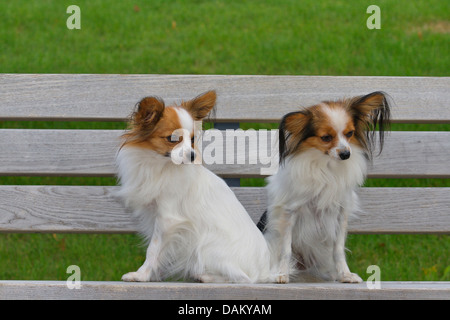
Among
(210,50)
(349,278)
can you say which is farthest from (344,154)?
(210,50)

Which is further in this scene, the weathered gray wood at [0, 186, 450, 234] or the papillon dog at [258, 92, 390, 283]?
the weathered gray wood at [0, 186, 450, 234]

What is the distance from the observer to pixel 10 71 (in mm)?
4426

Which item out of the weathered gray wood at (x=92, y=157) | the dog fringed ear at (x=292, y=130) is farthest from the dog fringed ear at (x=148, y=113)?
the weathered gray wood at (x=92, y=157)

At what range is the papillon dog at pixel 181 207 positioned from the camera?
249 centimetres

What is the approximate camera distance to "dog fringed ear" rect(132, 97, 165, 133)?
2.46 meters

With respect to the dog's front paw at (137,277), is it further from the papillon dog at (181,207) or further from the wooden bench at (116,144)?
the wooden bench at (116,144)

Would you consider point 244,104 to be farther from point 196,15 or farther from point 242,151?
point 196,15

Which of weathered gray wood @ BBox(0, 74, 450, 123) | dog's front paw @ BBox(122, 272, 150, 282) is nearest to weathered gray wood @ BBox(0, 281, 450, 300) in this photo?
dog's front paw @ BBox(122, 272, 150, 282)

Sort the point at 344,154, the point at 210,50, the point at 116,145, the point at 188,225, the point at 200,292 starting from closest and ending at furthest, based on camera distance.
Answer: the point at 200,292 < the point at 344,154 < the point at 188,225 < the point at 116,145 < the point at 210,50

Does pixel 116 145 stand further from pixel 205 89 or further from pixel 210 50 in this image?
pixel 210 50

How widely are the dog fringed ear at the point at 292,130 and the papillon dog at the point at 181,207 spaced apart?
0.29m

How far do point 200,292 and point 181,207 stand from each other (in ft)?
1.46

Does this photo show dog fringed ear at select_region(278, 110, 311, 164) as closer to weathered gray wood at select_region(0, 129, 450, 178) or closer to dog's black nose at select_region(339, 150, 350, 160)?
dog's black nose at select_region(339, 150, 350, 160)

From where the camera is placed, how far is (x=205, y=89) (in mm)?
3154
